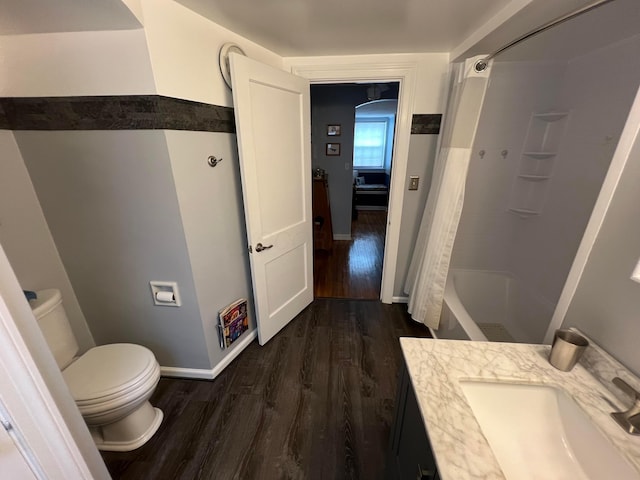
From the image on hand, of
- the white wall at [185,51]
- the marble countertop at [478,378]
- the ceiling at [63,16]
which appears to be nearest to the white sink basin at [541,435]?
the marble countertop at [478,378]

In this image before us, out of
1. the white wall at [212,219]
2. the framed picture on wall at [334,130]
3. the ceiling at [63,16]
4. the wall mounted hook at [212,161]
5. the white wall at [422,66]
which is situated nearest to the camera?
the ceiling at [63,16]

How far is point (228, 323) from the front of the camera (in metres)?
1.75

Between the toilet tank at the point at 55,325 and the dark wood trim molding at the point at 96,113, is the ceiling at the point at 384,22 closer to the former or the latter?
the dark wood trim molding at the point at 96,113

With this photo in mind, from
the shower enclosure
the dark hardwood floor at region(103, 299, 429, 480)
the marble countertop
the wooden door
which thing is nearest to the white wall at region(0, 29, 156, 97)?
the wooden door

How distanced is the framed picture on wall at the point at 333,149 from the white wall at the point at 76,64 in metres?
2.93

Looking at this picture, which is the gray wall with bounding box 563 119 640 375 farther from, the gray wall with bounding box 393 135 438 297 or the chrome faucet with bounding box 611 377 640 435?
the gray wall with bounding box 393 135 438 297

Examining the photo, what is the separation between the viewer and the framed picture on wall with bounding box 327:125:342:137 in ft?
12.3

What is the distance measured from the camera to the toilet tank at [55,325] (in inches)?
48.8

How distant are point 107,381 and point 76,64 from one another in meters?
1.44

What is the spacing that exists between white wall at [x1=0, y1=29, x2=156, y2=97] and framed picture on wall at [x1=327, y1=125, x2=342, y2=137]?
9.63ft

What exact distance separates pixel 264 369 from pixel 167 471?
0.69m

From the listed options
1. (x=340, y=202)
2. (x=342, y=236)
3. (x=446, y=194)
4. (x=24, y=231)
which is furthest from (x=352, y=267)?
(x=24, y=231)

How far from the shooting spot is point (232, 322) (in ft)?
5.87

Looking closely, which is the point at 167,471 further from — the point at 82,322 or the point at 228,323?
the point at 82,322
